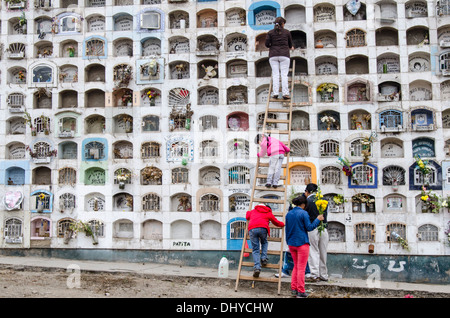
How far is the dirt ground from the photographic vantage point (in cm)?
792

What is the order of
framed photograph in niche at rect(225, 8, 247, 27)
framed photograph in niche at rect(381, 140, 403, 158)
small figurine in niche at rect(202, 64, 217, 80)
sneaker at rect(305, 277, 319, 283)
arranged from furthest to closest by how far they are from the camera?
framed photograph in niche at rect(225, 8, 247, 27) → small figurine in niche at rect(202, 64, 217, 80) → framed photograph in niche at rect(381, 140, 403, 158) → sneaker at rect(305, 277, 319, 283)

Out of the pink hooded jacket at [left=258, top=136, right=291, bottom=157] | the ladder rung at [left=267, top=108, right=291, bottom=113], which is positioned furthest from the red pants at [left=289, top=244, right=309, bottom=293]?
the ladder rung at [left=267, top=108, right=291, bottom=113]

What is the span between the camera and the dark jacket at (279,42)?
11.3 metres

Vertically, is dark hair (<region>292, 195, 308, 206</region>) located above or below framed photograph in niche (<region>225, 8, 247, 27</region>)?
below

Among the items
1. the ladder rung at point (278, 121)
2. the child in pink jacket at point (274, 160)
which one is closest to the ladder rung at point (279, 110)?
the ladder rung at point (278, 121)

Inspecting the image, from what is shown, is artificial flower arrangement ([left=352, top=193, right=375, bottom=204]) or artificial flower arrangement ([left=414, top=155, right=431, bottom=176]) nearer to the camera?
artificial flower arrangement ([left=414, top=155, right=431, bottom=176])

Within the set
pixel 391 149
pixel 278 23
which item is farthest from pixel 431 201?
pixel 278 23

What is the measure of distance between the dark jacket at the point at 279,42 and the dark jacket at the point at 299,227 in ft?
15.1

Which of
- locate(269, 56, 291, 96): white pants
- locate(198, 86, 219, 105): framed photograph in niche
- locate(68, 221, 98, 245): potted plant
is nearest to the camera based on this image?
locate(269, 56, 291, 96): white pants

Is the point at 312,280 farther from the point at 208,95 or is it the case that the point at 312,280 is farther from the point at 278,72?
the point at 208,95

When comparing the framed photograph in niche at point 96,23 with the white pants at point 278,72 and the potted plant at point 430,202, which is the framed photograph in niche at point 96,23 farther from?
the potted plant at point 430,202

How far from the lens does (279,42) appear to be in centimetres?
1134

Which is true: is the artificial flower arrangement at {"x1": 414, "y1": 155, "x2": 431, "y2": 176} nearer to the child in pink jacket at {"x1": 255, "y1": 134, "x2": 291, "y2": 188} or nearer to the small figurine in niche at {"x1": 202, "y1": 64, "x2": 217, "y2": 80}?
the child in pink jacket at {"x1": 255, "y1": 134, "x2": 291, "y2": 188}

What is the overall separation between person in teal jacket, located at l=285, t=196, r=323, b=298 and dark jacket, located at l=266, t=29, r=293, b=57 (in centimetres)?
460
